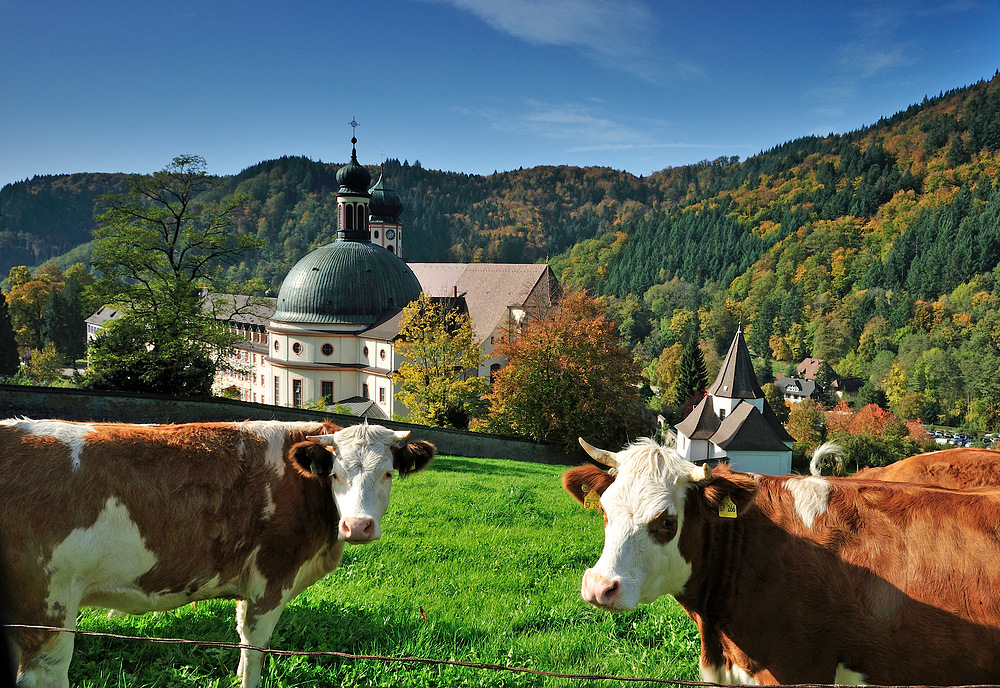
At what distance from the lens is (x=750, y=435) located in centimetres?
4053

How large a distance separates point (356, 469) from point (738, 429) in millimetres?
39393

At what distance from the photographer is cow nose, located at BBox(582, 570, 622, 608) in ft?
11.4

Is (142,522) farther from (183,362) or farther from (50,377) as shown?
(50,377)

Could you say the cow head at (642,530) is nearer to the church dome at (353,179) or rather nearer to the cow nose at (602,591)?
the cow nose at (602,591)

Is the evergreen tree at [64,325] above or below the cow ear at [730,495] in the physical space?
below

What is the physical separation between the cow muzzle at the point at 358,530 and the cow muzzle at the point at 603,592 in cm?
173

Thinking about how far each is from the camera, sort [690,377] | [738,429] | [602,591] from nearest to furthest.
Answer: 1. [602,591]
2. [738,429]
3. [690,377]

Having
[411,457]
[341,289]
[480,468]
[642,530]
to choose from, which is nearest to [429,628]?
[411,457]

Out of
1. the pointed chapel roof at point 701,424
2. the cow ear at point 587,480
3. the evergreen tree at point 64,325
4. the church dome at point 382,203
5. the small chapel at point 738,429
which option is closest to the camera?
the cow ear at point 587,480

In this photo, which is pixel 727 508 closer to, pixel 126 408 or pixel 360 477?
pixel 360 477

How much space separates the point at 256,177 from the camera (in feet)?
583

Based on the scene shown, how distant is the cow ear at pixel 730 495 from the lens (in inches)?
144

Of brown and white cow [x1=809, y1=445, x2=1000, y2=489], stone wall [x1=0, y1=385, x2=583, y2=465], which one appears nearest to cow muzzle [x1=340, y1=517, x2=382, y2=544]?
brown and white cow [x1=809, y1=445, x2=1000, y2=489]

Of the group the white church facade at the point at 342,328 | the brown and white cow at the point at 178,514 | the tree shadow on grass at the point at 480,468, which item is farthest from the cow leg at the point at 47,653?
the white church facade at the point at 342,328
